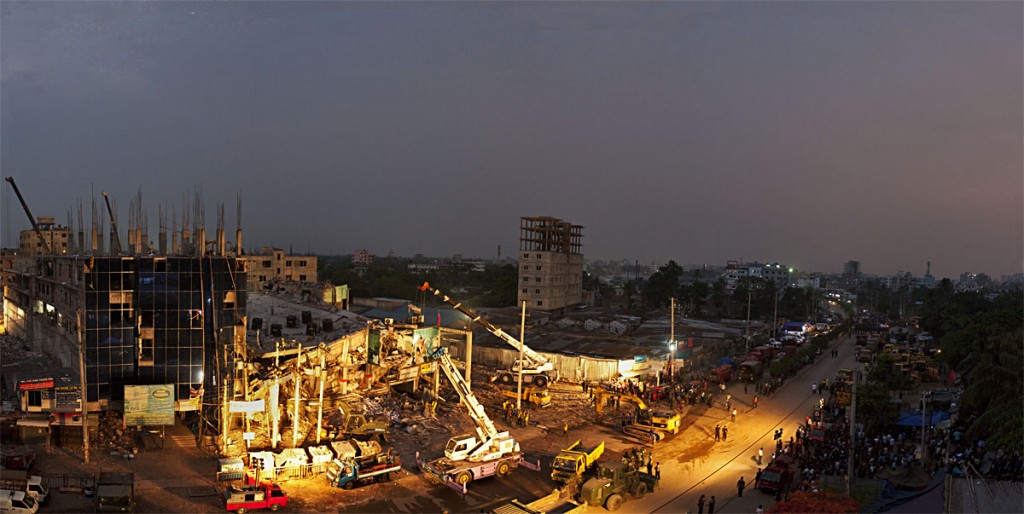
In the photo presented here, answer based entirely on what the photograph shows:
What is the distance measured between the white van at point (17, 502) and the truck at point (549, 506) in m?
14.6

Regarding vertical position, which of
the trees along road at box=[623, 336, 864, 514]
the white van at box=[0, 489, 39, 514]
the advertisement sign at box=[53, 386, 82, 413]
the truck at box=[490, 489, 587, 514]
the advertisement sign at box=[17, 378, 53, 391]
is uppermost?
the advertisement sign at box=[17, 378, 53, 391]

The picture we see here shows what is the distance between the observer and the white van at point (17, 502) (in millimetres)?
19109

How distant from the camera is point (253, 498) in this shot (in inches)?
830

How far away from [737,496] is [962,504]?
703 centimetres

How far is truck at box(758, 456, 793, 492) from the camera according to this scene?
77.6ft

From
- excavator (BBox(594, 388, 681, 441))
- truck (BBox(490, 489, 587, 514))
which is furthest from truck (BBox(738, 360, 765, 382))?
truck (BBox(490, 489, 587, 514))

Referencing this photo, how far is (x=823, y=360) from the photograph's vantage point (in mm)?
58594

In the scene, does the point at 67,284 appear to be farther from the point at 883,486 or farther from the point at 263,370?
the point at 883,486

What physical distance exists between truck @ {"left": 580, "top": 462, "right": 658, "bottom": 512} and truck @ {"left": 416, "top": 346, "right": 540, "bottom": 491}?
379 cm

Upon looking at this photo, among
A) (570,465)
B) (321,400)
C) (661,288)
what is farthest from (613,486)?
(661,288)

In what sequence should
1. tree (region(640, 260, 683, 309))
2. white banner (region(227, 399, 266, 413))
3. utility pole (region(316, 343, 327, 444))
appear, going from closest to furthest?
1. white banner (region(227, 399, 266, 413))
2. utility pole (region(316, 343, 327, 444))
3. tree (region(640, 260, 683, 309))

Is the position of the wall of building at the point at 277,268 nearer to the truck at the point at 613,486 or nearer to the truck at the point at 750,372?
the truck at the point at 750,372

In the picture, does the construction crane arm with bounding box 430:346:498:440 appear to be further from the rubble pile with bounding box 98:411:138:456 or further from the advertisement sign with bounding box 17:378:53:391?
the advertisement sign with bounding box 17:378:53:391

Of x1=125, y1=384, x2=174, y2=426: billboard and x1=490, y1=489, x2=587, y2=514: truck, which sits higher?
x1=125, y1=384, x2=174, y2=426: billboard
